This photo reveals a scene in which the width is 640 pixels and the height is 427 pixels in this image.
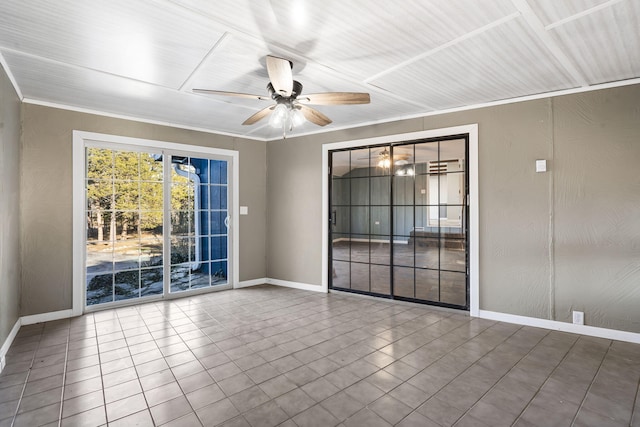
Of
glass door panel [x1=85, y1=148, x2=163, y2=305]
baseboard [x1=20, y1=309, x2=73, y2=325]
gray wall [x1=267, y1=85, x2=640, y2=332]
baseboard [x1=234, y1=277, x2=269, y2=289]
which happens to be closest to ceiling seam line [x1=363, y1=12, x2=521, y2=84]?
gray wall [x1=267, y1=85, x2=640, y2=332]

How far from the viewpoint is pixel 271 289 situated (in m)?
5.16

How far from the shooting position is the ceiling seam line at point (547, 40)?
1966 mm

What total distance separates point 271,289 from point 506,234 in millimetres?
3434

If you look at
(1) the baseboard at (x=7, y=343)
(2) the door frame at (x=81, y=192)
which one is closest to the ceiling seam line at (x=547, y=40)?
(2) the door frame at (x=81, y=192)

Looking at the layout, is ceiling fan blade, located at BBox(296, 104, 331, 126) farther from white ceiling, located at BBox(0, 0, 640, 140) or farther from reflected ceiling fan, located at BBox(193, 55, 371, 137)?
white ceiling, located at BBox(0, 0, 640, 140)

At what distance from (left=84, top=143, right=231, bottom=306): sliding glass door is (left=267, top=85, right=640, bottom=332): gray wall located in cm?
337

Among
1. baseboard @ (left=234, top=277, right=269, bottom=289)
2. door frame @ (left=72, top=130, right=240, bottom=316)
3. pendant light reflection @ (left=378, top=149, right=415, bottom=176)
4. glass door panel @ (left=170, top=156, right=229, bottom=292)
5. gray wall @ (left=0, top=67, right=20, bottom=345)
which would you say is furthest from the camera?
baseboard @ (left=234, top=277, right=269, bottom=289)

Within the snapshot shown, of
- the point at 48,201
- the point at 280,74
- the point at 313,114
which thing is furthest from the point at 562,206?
the point at 48,201

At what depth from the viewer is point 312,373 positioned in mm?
2490

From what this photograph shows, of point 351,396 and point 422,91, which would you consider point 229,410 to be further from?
point 422,91

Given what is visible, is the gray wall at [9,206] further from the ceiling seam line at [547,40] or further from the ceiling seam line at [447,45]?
the ceiling seam line at [547,40]

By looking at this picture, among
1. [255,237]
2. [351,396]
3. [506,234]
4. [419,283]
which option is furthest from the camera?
[255,237]

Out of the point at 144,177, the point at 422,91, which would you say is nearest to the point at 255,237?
the point at 144,177

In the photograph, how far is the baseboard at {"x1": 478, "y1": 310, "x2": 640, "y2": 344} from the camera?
3049 mm
